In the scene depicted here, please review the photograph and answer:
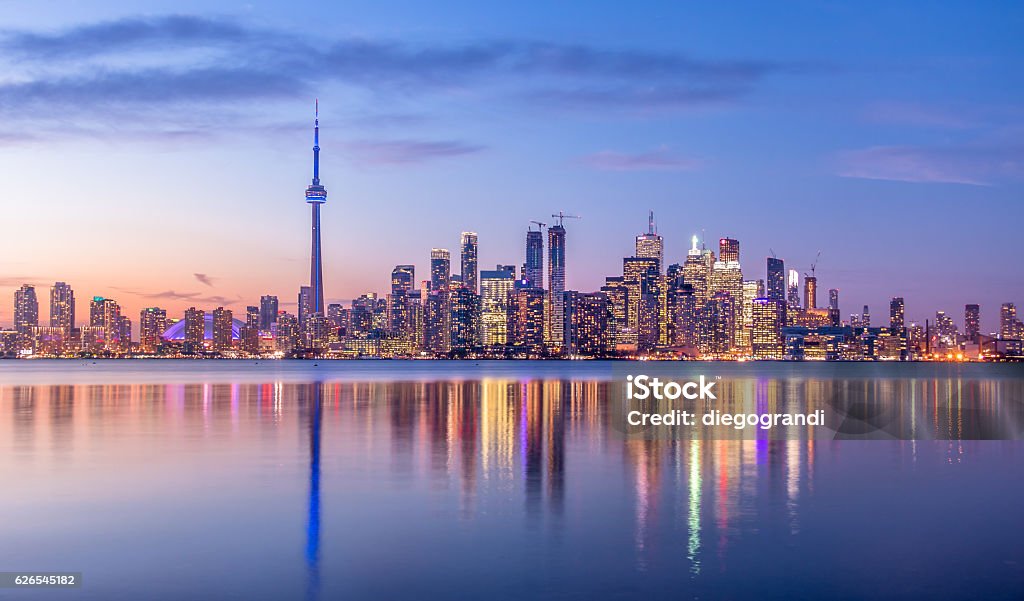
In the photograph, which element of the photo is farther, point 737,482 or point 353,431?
point 353,431

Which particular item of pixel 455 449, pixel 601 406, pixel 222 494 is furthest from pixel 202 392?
pixel 222 494

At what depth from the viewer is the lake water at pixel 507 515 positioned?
20.0 m

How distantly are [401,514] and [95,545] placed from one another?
7756 mm

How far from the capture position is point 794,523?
2652 centimetres

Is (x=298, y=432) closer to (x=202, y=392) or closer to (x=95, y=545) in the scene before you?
(x=95, y=545)

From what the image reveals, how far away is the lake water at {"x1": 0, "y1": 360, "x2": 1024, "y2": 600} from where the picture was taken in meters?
20.0

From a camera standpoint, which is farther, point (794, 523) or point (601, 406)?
point (601, 406)

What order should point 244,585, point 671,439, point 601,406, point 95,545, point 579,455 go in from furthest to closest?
point 601,406 < point 671,439 < point 579,455 < point 95,545 < point 244,585

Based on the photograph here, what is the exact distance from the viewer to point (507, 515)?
1080 inches

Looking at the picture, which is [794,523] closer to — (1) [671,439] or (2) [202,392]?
(1) [671,439]

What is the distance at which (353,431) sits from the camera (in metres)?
55.1

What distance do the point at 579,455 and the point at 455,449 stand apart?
567cm

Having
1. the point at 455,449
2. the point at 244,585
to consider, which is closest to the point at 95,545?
the point at 244,585

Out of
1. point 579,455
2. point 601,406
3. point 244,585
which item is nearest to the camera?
point 244,585
